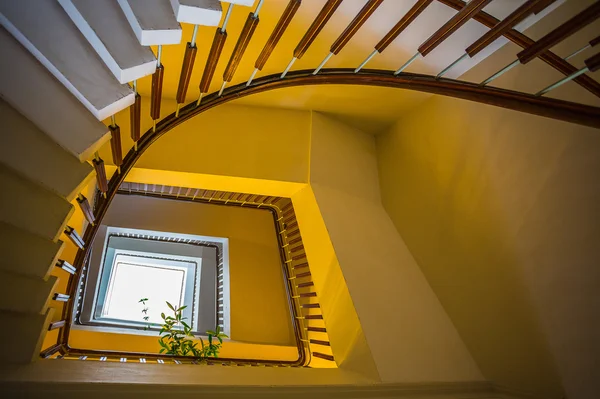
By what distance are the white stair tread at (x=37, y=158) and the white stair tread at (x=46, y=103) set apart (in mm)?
125

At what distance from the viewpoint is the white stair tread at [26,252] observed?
6.44 feet

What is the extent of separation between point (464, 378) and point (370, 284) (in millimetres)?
912

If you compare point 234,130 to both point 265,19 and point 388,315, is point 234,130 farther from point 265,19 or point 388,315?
point 388,315

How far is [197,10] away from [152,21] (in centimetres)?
19

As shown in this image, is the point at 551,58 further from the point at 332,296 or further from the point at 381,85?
the point at 332,296

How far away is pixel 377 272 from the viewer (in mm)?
3402

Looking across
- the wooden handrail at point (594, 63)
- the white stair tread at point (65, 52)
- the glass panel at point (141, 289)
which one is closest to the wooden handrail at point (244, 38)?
the white stair tread at point (65, 52)

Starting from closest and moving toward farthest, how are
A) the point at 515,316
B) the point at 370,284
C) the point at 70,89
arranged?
the point at 70,89 → the point at 515,316 → the point at 370,284

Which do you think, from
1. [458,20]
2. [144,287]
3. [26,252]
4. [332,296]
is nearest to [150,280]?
[144,287]

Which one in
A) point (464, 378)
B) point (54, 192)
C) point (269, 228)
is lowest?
point (464, 378)

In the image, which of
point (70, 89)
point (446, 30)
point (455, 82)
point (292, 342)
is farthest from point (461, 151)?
point (292, 342)

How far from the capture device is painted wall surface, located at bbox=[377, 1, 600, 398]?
233 cm

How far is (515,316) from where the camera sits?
2734 millimetres

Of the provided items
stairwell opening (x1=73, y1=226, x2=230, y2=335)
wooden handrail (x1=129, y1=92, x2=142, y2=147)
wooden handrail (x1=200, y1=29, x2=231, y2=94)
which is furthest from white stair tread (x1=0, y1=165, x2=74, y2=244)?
stairwell opening (x1=73, y1=226, x2=230, y2=335)
